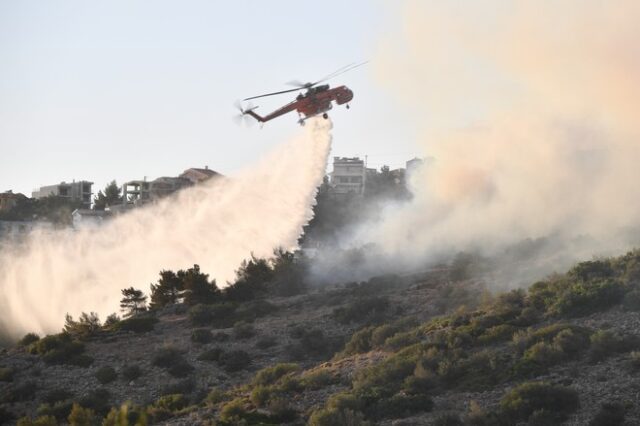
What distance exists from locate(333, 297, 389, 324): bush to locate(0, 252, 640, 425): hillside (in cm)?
11

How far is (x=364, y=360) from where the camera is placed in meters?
43.9

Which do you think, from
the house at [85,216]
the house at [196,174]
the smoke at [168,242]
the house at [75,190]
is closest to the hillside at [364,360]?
the smoke at [168,242]

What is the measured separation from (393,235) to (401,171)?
81.6 m

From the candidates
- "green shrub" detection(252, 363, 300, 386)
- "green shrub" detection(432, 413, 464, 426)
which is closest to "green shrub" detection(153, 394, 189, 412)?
"green shrub" detection(252, 363, 300, 386)

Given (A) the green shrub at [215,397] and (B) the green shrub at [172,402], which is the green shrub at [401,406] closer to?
(A) the green shrub at [215,397]

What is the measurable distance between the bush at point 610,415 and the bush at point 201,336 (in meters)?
25.8

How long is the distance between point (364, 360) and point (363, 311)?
1192cm

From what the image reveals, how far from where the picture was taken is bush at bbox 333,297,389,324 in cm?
5506

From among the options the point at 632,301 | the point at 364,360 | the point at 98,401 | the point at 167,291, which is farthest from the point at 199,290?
the point at 632,301

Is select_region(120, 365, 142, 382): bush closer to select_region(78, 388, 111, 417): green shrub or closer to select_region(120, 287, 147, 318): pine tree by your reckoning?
select_region(78, 388, 111, 417): green shrub

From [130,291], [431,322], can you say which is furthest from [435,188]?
[431,322]

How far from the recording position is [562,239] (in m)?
73.9

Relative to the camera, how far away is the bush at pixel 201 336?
176 feet

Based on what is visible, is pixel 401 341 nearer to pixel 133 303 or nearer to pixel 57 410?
pixel 57 410
